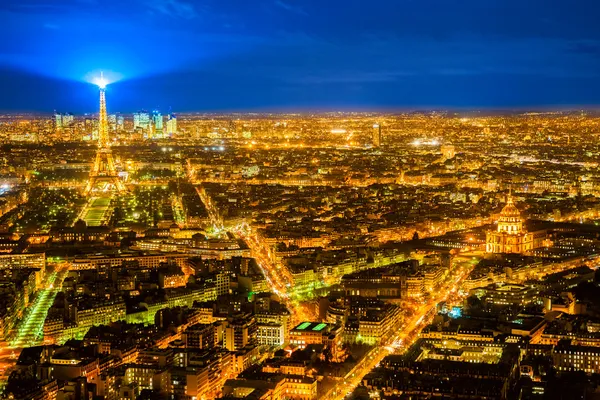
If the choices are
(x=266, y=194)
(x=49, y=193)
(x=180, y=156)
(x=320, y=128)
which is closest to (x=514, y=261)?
(x=266, y=194)

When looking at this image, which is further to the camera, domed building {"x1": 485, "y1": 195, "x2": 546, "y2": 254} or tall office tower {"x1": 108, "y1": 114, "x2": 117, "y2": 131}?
tall office tower {"x1": 108, "y1": 114, "x2": 117, "y2": 131}

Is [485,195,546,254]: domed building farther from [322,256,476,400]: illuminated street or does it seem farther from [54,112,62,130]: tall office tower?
[54,112,62,130]: tall office tower

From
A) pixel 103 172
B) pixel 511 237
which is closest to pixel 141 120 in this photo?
pixel 103 172

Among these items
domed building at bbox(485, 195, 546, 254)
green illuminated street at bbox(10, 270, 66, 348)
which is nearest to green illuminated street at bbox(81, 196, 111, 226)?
green illuminated street at bbox(10, 270, 66, 348)

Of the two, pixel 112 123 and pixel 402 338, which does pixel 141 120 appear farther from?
pixel 402 338

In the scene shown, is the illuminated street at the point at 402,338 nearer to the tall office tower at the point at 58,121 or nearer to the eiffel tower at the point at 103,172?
the eiffel tower at the point at 103,172

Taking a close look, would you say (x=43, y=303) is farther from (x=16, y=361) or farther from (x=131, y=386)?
(x=131, y=386)

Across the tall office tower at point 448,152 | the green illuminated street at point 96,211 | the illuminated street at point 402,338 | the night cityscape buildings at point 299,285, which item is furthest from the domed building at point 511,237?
the tall office tower at point 448,152
